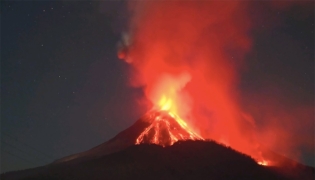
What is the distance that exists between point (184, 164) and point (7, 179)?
2903 centimetres

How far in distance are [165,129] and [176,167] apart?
1383 inches

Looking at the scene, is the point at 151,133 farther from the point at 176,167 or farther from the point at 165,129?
the point at 176,167

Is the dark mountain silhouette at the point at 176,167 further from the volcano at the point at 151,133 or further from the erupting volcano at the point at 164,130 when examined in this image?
the volcano at the point at 151,133

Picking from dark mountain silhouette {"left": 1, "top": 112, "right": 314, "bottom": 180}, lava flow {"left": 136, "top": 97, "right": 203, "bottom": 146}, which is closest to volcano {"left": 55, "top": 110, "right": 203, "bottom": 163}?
lava flow {"left": 136, "top": 97, "right": 203, "bottom": 146}

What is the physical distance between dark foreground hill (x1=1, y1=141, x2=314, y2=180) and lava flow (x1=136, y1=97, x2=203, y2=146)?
1559cm

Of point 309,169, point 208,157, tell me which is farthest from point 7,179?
point 309,169

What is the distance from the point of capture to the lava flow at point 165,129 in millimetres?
84375

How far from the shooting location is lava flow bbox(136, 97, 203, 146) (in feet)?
277

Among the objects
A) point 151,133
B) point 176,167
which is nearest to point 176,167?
point 176,167

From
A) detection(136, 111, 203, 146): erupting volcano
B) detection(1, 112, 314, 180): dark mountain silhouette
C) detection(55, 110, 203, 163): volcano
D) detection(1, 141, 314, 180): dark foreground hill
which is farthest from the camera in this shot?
detection(136, 111, 203, 146): erupting volcano

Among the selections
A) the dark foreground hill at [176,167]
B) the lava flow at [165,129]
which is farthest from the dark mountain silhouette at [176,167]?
the lava flow at [165,129]

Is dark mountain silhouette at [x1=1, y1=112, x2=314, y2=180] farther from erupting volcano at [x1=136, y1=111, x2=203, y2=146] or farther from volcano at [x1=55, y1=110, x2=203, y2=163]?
volcano at [x1=55, y1=110, x2=203, y2=163]

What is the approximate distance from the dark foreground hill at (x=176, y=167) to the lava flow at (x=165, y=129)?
51.2ft

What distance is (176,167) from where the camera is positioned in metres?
55.9
